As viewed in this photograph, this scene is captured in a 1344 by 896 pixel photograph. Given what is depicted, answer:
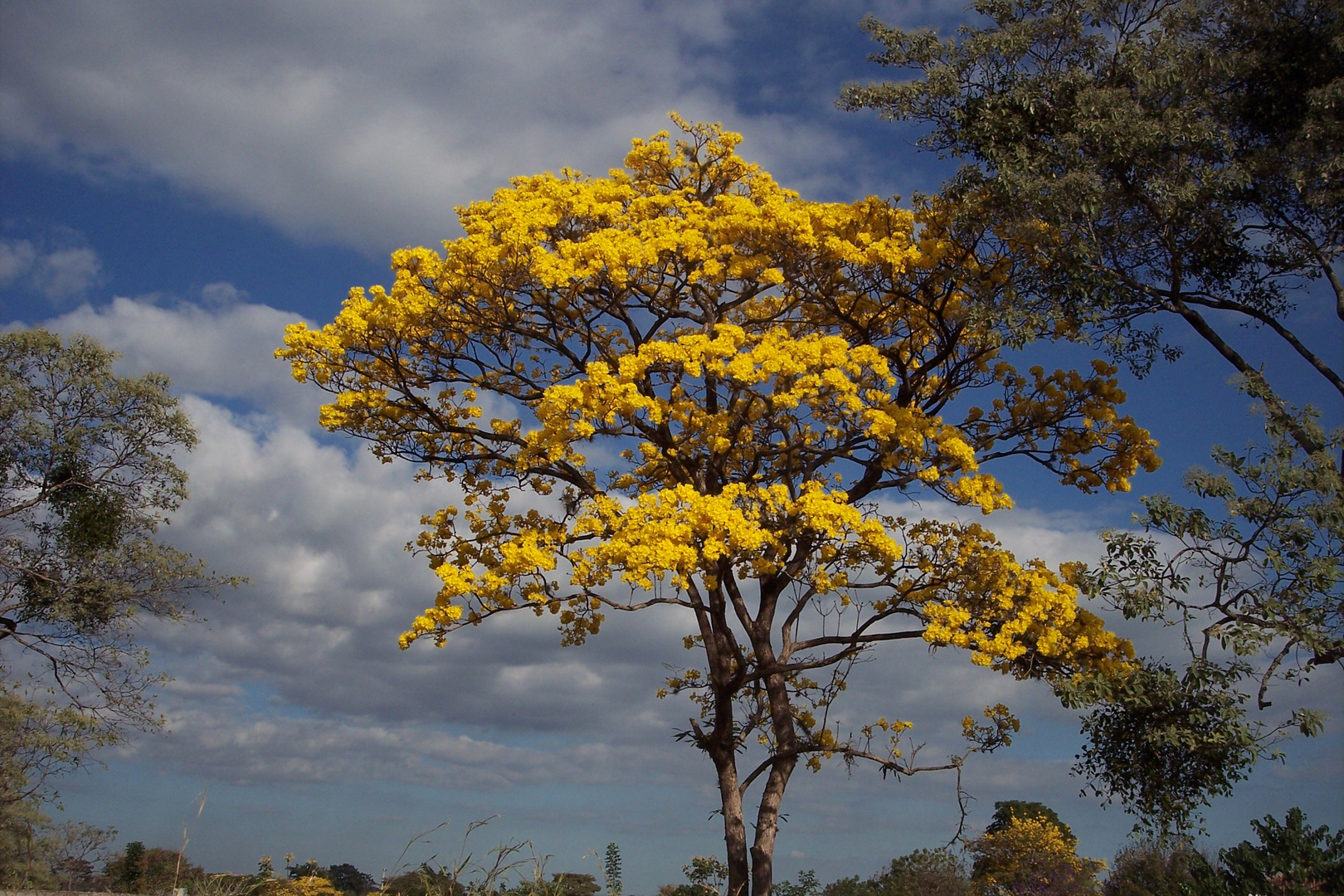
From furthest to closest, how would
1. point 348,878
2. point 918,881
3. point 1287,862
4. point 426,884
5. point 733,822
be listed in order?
point 918,881, point 348,878, point 733,822, point 1287,862, point 426,884

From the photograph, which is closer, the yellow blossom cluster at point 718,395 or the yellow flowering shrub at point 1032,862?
the yellow blossom cluster at point 718,395

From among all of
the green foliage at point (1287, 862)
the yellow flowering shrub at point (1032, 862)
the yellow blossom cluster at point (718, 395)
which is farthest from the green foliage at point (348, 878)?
the yellow flowering shrub at point (1032, 862)

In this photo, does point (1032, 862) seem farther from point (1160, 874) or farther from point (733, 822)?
point (733, 822)

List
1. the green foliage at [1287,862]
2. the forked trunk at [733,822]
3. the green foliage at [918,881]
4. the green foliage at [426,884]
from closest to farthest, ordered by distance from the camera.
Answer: the green foliage at [426,884] < the green foliage at [1287,862] < the forked trunk at [733,822] < the green foliage at [918,881]

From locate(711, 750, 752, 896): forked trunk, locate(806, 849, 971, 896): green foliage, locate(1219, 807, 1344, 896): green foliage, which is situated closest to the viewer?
locate(1219, 807, 1344, 896): green foliage

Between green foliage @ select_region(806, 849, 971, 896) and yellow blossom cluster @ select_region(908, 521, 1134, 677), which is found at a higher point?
yellow blossom cluster @ select_region(908, 521, 1134, 677)

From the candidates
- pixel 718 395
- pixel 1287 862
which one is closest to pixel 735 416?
pixel 718 395

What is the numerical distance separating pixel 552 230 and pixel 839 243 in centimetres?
424

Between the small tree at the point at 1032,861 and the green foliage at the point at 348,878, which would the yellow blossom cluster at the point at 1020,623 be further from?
the small tree at the point at 1032,861

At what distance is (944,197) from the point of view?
44.8 ft

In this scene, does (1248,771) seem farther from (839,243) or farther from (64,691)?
(64,691)

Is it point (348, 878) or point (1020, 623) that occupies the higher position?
point (1020, 623)

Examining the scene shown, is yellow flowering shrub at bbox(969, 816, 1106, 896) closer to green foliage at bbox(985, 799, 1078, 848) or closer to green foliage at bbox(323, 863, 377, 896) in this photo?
green foliage at bbox(985, 799, 1078, 848)

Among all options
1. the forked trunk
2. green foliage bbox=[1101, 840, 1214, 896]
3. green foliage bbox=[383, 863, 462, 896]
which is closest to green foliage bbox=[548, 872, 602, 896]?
green foliage bbox=[383, 863, 462, 896]
